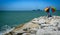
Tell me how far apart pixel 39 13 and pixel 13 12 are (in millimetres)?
563

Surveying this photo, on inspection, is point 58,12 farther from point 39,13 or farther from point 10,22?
point 10,22

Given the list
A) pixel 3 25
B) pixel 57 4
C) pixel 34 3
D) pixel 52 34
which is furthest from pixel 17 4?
pixel 52 34

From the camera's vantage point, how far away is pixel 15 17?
291cm

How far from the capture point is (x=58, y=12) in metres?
2.53

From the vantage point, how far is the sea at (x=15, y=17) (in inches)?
103

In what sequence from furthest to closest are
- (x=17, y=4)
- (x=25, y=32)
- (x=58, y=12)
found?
(x=17, y=4) < (x=58, y=12) < (x=25, y=32)

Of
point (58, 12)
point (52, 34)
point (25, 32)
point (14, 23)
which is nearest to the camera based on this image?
point (52, 34)

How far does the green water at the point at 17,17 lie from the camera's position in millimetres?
2605

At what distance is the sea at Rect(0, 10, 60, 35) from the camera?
2.62m

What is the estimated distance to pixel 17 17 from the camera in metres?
2.89

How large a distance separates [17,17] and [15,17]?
52mm

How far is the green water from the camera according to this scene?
2.61 m

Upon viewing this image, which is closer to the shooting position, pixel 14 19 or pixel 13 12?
pixel 13 12

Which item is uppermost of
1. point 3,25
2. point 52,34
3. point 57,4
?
point 57,4
